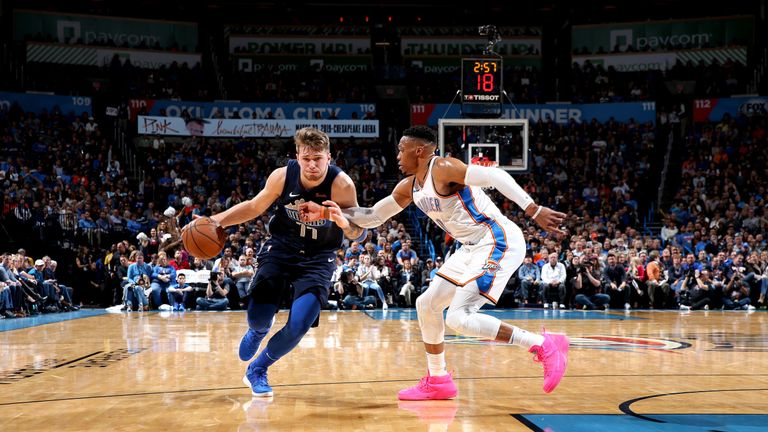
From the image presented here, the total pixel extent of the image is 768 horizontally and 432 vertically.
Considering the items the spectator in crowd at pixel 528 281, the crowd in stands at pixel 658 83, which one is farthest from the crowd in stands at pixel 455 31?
the spectator in crowd at pixel 528 281

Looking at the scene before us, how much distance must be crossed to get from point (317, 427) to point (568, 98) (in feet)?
96.0

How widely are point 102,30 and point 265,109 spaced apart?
365 inches

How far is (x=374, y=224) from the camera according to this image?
6.22 m

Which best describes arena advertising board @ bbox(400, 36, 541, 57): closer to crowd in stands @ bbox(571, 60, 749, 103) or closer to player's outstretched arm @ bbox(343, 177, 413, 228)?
crowd in stands @ bbox(571, 60, 749, 103)

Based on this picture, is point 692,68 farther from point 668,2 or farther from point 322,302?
point 322,302

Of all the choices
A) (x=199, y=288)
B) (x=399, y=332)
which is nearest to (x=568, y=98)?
(x=199, y=288)

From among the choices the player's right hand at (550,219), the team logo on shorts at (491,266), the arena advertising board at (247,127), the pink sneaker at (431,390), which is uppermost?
the arena advertising board at (247,127)

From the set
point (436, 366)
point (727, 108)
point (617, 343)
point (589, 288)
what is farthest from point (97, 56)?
point (436, 366)

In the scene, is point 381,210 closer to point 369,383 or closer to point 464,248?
point 464,248

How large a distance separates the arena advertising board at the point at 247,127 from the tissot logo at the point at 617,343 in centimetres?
1794

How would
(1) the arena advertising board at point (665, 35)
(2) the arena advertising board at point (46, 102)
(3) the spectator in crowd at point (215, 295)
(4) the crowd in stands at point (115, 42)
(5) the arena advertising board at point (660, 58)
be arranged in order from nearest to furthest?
(3) the spectator in crowd at point (215, 295), (2) the arena advertising board at point (46, 102), (4) the crowd in stands at point (115, 42), (5) the arena advertising board at point (660, 58), (1) the arena advertising board at point (665, 35)

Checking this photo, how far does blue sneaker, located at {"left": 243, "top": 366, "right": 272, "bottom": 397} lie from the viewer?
6100 mm

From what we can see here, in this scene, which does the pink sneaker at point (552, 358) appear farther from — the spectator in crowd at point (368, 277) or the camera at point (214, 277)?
the camera at point (214, 277)

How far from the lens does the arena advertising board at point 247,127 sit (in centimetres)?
2766
